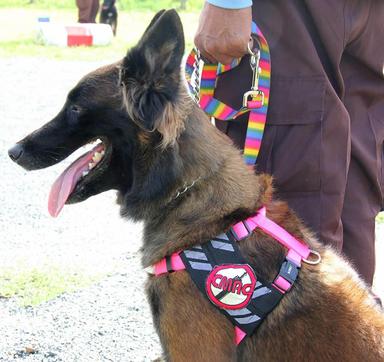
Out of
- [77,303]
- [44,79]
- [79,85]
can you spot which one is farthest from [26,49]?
[79,85]

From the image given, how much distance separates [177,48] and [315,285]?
1.09 metres

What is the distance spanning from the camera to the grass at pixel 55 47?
12.8 metres

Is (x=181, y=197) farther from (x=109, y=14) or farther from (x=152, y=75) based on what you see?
(x=109, y=14)

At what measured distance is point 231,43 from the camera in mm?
2557

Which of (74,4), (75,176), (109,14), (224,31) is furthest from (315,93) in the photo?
(74,4)

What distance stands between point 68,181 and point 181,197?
0.51 meters

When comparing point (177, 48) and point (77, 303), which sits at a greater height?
point (177, 48)

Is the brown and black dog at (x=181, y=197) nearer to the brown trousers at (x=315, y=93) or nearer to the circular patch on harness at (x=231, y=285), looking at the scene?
the circular patch on harness at (x=231, y=285)

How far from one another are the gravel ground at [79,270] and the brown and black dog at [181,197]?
0.91 m

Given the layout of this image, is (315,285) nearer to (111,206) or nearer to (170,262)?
(170,262)

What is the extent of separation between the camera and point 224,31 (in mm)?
2561

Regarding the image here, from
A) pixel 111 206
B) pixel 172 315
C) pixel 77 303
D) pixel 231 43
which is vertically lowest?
pixel 111 206

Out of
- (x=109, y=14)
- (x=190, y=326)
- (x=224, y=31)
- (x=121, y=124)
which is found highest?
(x=224, y=31)

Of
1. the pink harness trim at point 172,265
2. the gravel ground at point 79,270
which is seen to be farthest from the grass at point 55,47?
the pink harness trim at point 172,265
